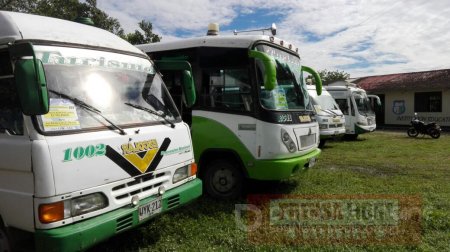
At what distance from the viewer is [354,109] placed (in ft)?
56.8

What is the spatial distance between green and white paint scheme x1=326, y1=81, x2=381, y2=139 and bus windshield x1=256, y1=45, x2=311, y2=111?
1087 centimetres

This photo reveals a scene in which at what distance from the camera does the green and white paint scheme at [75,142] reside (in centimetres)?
319

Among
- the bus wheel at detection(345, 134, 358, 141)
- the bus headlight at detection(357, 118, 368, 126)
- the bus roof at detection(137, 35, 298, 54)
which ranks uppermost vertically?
the bus roof at detection(137, 35, 298, 54)

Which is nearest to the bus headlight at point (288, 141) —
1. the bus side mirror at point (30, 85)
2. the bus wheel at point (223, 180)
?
the bus wheel at point (223, 180)

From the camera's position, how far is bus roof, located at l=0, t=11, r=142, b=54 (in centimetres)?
359

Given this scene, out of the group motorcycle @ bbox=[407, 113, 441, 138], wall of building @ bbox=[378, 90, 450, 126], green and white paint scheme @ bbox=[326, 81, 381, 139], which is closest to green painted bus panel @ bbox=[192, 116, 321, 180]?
green and white paint scheme @ bbox=[326, 81, 381, 139]

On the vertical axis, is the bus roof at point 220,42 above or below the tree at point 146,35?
below

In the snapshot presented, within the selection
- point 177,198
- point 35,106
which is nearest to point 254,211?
point 177,198

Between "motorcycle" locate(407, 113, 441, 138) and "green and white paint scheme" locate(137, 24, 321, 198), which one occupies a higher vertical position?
"green and white paint scheme" locate(137, 24, 321, 198)

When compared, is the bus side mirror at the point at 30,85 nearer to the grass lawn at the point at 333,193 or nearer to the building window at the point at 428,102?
the grass lawn at the point at 333,193

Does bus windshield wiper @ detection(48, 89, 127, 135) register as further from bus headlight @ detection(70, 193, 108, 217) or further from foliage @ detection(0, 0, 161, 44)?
foliage @ detection(0, 0, 161, 44)

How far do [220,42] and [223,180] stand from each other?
2327mm

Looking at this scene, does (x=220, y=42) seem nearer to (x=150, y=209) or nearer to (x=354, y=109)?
(x=150, y=209)

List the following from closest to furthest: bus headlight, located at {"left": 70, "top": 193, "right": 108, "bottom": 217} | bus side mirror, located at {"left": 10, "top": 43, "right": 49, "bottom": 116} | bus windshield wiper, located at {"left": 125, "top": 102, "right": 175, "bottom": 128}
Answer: bus side mirror, located at {"left": 10, "top": 43, "right": 49, "bottom": 116} < bus headlight, located at {"left": 70, "top": 193, "right": 108, "bottom": 217} < bus windshield wiper, located at {"left": 125, "top": 102, "right": 175, "bottom": 128}
